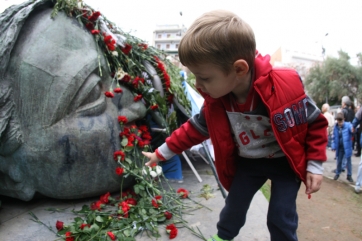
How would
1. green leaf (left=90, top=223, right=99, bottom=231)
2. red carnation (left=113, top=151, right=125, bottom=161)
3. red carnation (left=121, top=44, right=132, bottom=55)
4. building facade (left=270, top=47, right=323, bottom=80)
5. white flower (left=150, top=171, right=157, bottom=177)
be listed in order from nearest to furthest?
green leaf (left=90, top=223, right=99, bottom=231)
red carnation (left=113, top=151, right=125, bottom=161)
white flower (left=150, top=171, right=157, bottom=177)
red carnation (left=121, top=44, right=132, bottom=55)
building facade (left=270, top=47, right=323, bottom=80)

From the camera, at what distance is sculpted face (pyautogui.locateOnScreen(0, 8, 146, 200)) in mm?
2424

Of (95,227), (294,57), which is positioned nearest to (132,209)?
(95,227)

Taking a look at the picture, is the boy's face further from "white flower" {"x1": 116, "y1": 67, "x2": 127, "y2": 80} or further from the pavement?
"white flower" {"x1": 116, "y1": 67, "x2": 127, "y2": 80}

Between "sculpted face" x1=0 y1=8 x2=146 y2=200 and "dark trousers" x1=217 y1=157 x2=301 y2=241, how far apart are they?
1.25m

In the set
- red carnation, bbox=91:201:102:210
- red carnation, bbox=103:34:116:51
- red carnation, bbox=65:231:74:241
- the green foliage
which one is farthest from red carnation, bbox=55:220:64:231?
the green foliage

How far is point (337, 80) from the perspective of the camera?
1241 inches

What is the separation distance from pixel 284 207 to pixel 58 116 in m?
1.87

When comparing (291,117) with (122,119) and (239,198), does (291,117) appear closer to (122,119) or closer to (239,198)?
(239,198)

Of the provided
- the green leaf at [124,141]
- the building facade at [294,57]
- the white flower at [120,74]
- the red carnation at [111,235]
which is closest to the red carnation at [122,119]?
the green leaf at [124,141]

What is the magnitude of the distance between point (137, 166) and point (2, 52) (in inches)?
58.0

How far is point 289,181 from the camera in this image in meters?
1.69

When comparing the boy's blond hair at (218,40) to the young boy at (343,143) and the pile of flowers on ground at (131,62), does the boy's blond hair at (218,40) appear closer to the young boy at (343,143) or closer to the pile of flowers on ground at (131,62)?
the pile of flowers on ground at (131,62)

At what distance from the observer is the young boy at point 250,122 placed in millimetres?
1447

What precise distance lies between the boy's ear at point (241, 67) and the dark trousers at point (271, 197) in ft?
1.91
